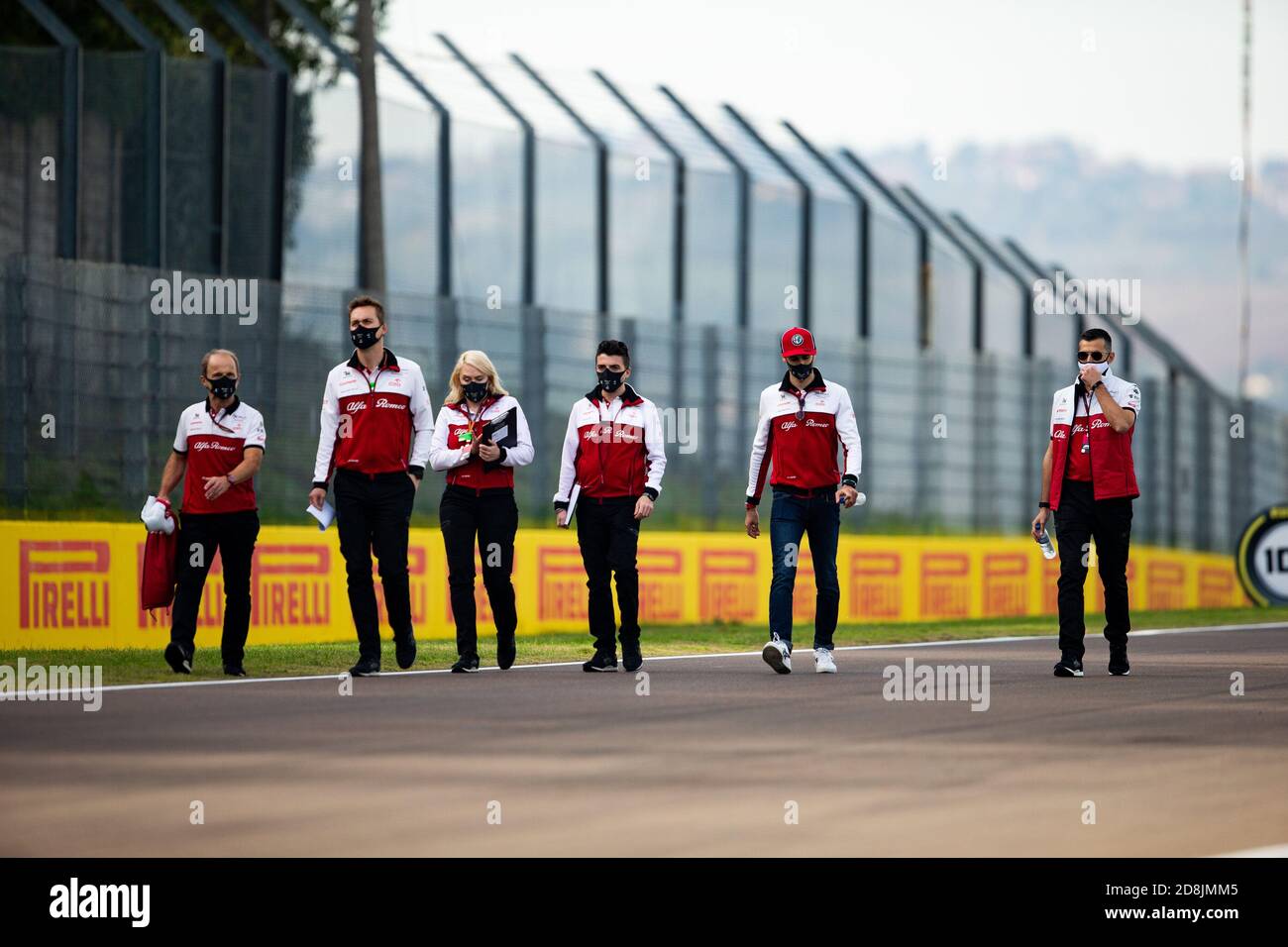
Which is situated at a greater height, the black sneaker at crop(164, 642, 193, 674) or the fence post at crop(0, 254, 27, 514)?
the fence post at crop(0, 254, 27, 514)

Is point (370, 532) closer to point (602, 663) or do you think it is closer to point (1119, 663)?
point (602, 663)

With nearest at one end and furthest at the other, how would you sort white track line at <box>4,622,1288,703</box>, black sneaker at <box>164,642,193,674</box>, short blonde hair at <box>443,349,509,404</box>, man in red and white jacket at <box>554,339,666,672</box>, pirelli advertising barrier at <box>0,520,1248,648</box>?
white track line at <box>4,622,1288,703</box> < black sneaker at <box>164,642,193,674</box> < short blonde hair at <box>443,349,509,404</box> < man in red and white jacket at <box>554,339,666,672</box> < pirelli advertising barrier at <box>0,520,1248,648</box>

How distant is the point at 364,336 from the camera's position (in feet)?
40.0

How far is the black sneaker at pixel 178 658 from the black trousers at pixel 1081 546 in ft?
15.6

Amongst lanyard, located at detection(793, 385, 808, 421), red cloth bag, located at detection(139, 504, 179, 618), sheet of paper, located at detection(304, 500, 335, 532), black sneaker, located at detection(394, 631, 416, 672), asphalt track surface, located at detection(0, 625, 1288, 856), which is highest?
lanyard, located at detection(793, 385, 808, 421)

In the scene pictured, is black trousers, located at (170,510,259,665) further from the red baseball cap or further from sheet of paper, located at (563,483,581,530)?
the red baseball cap

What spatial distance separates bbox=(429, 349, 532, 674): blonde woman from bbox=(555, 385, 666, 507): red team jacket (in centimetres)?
37

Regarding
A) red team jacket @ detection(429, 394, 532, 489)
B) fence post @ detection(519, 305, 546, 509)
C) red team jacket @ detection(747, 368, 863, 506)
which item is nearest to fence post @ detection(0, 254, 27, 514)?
red team jacket @ detection(429, 394, 532, 489)

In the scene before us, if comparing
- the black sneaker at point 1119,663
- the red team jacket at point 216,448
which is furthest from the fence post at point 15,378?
the black sneaker at point 1119,663

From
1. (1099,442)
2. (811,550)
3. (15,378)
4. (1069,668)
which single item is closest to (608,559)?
(811,550)

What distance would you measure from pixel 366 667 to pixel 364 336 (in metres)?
1.79

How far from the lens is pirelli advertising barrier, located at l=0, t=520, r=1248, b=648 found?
15.1m
